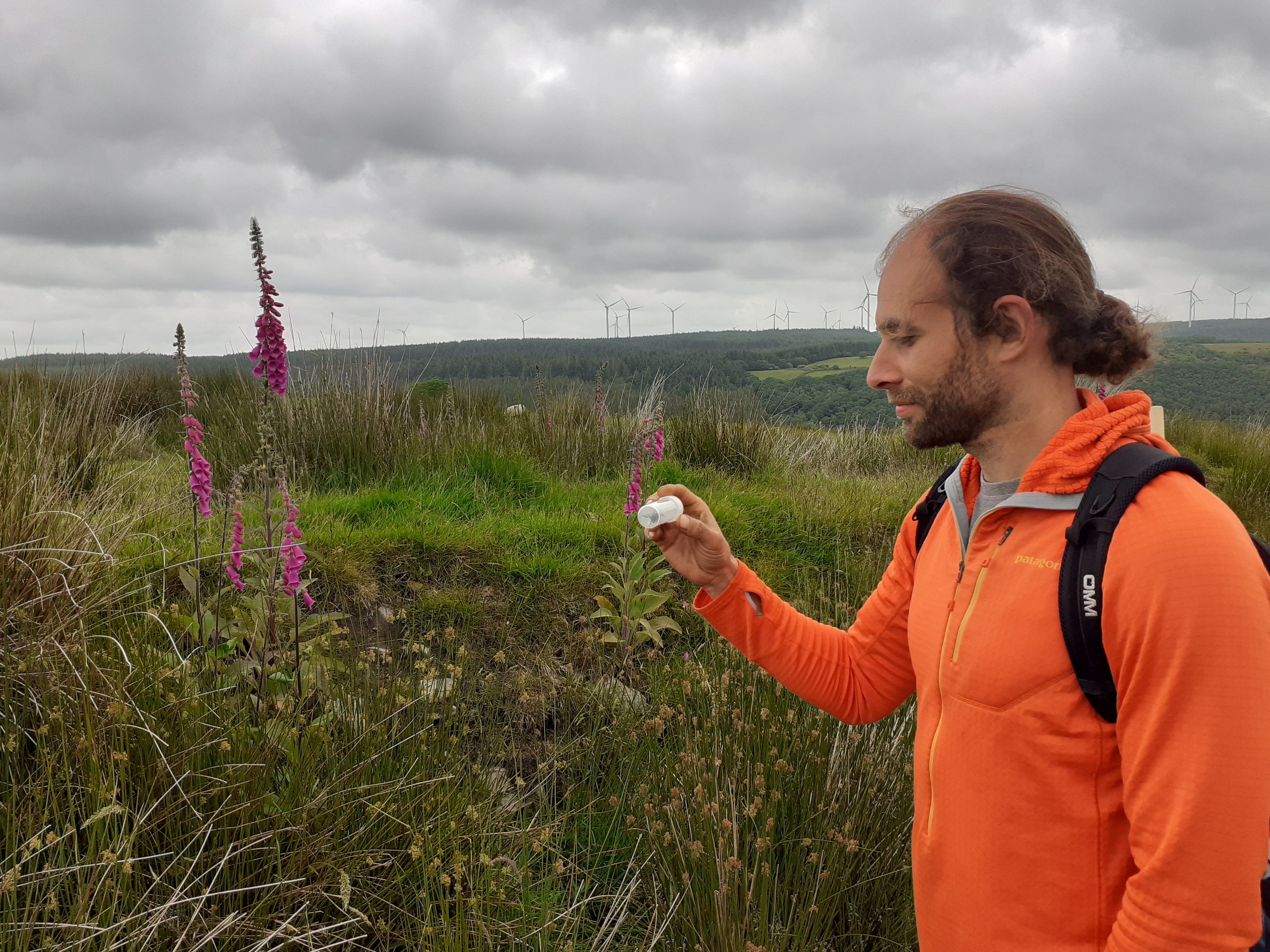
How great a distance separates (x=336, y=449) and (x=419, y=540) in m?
2.84

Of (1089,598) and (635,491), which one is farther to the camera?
(635,491)

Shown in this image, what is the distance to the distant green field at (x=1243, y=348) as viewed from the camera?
55469 mm

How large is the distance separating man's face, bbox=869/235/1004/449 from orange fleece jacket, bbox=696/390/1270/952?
0.18 metres

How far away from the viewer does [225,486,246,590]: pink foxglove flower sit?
284cm

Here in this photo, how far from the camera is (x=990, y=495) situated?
1698mm

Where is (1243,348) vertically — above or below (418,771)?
above

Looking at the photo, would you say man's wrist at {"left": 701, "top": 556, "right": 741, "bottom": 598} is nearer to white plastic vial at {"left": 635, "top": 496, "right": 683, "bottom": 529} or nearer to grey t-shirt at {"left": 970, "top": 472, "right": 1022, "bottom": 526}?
white plastic vial at {"left": 635, "top": 496, "right": 683, "bottom": 529}

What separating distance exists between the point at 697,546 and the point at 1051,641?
3.02 ft

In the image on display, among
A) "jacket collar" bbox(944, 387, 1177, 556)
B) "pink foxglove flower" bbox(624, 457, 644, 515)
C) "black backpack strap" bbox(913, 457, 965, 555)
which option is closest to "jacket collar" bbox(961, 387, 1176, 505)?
"jacket collar" bbox(944, 387, 1177, 556)

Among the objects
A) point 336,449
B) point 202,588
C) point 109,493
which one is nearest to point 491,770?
point 202,588

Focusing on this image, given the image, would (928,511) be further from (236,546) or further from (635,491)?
(236,546)

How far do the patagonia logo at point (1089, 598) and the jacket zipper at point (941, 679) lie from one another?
10.8 inches

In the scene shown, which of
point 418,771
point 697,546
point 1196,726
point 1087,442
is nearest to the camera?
point 1196,726

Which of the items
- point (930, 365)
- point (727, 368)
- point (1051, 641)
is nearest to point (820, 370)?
point (727, 368)
